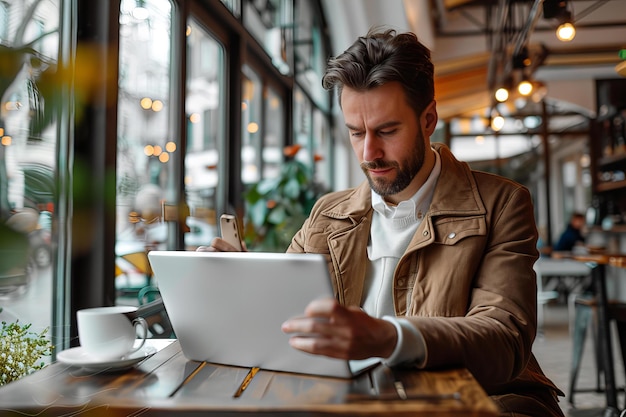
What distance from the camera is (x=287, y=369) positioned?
41.0 inches

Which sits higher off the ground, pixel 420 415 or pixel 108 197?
pixel 108 197

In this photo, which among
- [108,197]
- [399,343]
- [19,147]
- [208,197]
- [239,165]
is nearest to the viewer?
[108,197]

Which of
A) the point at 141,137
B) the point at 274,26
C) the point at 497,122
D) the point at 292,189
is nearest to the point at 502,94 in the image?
the point at 497,122

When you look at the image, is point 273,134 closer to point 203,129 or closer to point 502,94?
point 203,129

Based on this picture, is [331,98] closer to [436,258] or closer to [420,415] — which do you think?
[436,258]

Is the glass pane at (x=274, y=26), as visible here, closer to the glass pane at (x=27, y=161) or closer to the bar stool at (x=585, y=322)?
the glass pane at (x=27, y=161)

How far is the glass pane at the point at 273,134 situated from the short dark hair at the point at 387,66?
9.17 ft

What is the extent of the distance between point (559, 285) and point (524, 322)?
29.4 feet

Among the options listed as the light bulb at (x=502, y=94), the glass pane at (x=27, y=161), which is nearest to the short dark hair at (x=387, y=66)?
the glass pane at (x=27, y=161)

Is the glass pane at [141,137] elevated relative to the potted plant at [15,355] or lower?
elevated

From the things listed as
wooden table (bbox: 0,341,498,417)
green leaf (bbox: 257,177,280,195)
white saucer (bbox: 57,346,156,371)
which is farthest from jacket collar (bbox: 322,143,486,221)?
green leaf (bbox: 257,177,280,195)

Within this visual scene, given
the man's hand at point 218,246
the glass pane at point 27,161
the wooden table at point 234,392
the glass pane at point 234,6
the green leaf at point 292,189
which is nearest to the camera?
the glass pane at point 27,161

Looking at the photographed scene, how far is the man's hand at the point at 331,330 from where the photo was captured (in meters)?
0.86

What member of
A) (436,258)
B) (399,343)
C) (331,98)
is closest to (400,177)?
(436,258)
